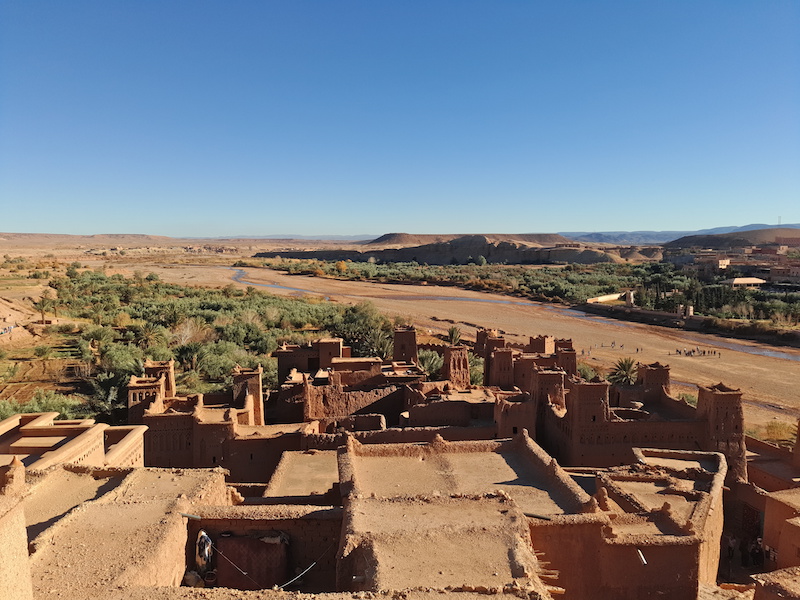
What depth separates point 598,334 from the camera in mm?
43531

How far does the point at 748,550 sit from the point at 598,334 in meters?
32.9

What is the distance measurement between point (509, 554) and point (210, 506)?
4116 millimetres

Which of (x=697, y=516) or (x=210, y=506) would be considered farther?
(x=697, y=516)

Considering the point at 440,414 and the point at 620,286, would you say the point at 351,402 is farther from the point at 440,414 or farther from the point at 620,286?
the point at 620,286

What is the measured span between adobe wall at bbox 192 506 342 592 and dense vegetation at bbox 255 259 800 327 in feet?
155

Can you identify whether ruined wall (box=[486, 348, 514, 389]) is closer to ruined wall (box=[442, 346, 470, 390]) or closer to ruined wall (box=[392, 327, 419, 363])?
ruined wall (box=[442, 346, 470, 390])

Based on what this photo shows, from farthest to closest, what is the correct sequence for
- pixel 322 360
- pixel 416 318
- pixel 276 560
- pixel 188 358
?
1. pixel 416 318
2. pixel 188 358
3. pixel 322 360
4. pixel 276 560

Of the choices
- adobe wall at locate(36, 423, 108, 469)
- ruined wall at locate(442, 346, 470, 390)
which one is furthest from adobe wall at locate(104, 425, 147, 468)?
ruined wall at locate(442, 346, 470, 390)

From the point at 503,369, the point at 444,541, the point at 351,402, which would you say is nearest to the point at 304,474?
the point at 351,402

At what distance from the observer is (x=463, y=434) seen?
43.3 ft

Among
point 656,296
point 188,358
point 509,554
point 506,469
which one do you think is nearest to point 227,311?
point 188,358

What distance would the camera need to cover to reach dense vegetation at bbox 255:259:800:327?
49094mm

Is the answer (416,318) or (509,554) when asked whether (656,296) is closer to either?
(416,318)

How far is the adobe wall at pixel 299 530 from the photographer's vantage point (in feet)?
24.6
